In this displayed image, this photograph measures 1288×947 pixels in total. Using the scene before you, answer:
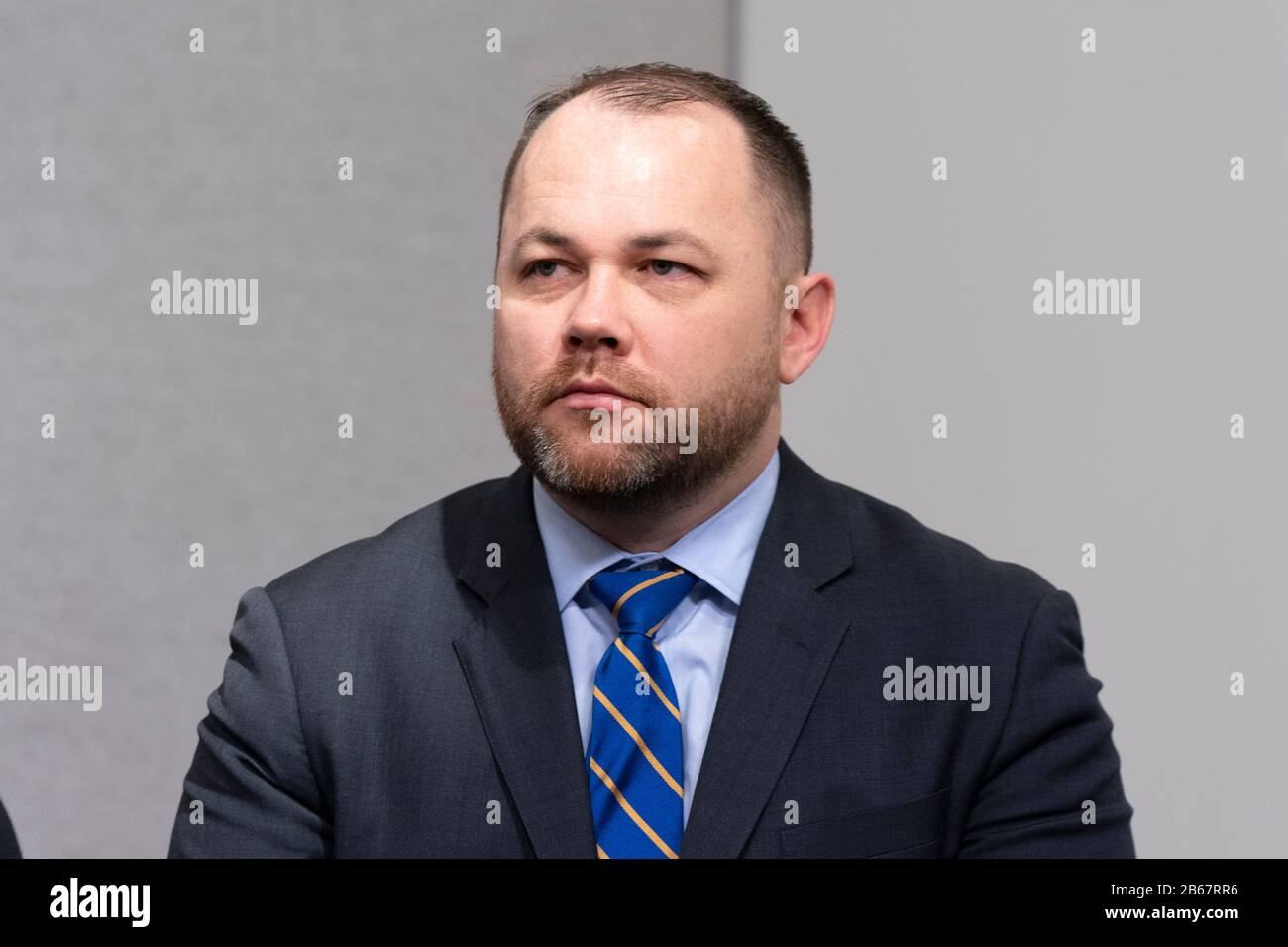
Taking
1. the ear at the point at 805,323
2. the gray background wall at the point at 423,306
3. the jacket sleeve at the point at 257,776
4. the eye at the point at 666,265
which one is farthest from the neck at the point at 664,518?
the gray background wall at the point at 423,306

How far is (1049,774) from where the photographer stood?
5.42 ft

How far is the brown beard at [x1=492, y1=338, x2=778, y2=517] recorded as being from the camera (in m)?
1.62

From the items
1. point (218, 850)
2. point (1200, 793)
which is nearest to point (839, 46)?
point (1200, 793)

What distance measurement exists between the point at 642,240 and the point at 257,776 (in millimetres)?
713

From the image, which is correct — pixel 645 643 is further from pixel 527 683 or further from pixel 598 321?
pixel 598 321

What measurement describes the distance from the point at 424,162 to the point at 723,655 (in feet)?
5.06

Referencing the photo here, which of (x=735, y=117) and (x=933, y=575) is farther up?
(x=735, y=117)

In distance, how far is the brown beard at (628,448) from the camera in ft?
5.30

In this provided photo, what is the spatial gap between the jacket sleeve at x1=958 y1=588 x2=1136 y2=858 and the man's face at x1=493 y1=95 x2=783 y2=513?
421 millimetres

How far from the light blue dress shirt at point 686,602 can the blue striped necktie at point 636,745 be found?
0.08 ft

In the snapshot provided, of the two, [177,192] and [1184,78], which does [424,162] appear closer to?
[177,192]

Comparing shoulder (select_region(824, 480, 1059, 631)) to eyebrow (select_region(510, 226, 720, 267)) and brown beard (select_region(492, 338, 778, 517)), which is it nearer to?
brown beard (select_region(492, 338, 778, 517))

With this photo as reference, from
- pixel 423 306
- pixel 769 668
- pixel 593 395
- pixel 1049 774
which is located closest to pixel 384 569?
pixel 593 395

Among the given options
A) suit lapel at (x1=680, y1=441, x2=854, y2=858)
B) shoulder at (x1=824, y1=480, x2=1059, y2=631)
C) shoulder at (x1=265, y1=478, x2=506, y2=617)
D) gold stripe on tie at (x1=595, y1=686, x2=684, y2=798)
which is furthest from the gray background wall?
gold stripe on tie at (x1=595, y1=686, x2=684, y2=798)
